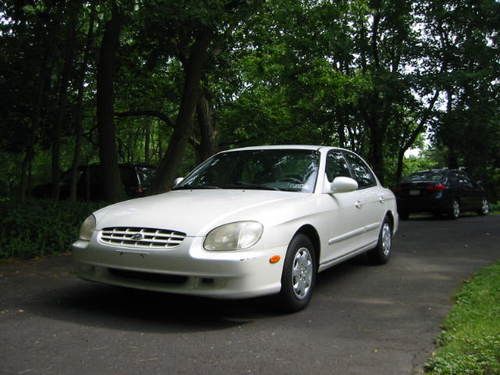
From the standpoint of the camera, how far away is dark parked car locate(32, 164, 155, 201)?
13.6 metres

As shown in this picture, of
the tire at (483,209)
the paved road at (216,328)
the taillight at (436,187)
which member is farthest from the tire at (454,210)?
the paved road at (216,328)

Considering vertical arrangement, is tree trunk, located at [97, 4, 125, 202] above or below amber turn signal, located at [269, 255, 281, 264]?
above

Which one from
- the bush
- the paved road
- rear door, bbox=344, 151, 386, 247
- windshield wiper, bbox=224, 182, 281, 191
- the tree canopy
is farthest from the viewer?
the tree canopy

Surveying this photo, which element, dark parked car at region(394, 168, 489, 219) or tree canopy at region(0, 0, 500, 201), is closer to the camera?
tree canopy at region(0, 0, 500, 201)

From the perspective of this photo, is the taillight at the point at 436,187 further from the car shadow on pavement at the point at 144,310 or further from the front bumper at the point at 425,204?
the car shadow on pavement at the point at 144,310

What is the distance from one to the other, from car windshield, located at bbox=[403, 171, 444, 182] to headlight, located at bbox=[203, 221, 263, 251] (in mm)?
12050

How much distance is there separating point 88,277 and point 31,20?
24.8ft

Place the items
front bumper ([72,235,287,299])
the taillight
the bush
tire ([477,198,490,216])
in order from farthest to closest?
tire ([477,198,490,216]) → the taillight → the bush → front bumper ([72,235,287,299])

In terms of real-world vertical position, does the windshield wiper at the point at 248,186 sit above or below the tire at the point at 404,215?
above

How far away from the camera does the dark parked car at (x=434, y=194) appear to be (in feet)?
49.2

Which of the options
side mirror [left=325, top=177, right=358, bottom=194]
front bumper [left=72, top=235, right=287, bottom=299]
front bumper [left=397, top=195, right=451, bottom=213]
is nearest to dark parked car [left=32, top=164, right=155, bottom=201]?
front bumper [left=397, top=195, right=451, bottom=213]

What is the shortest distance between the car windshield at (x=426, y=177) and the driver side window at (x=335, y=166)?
9624 mm

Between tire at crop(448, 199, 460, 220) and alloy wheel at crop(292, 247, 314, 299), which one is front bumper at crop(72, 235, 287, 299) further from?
tire at crop(448, 199, 460, 220)

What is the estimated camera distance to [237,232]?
4.39m
